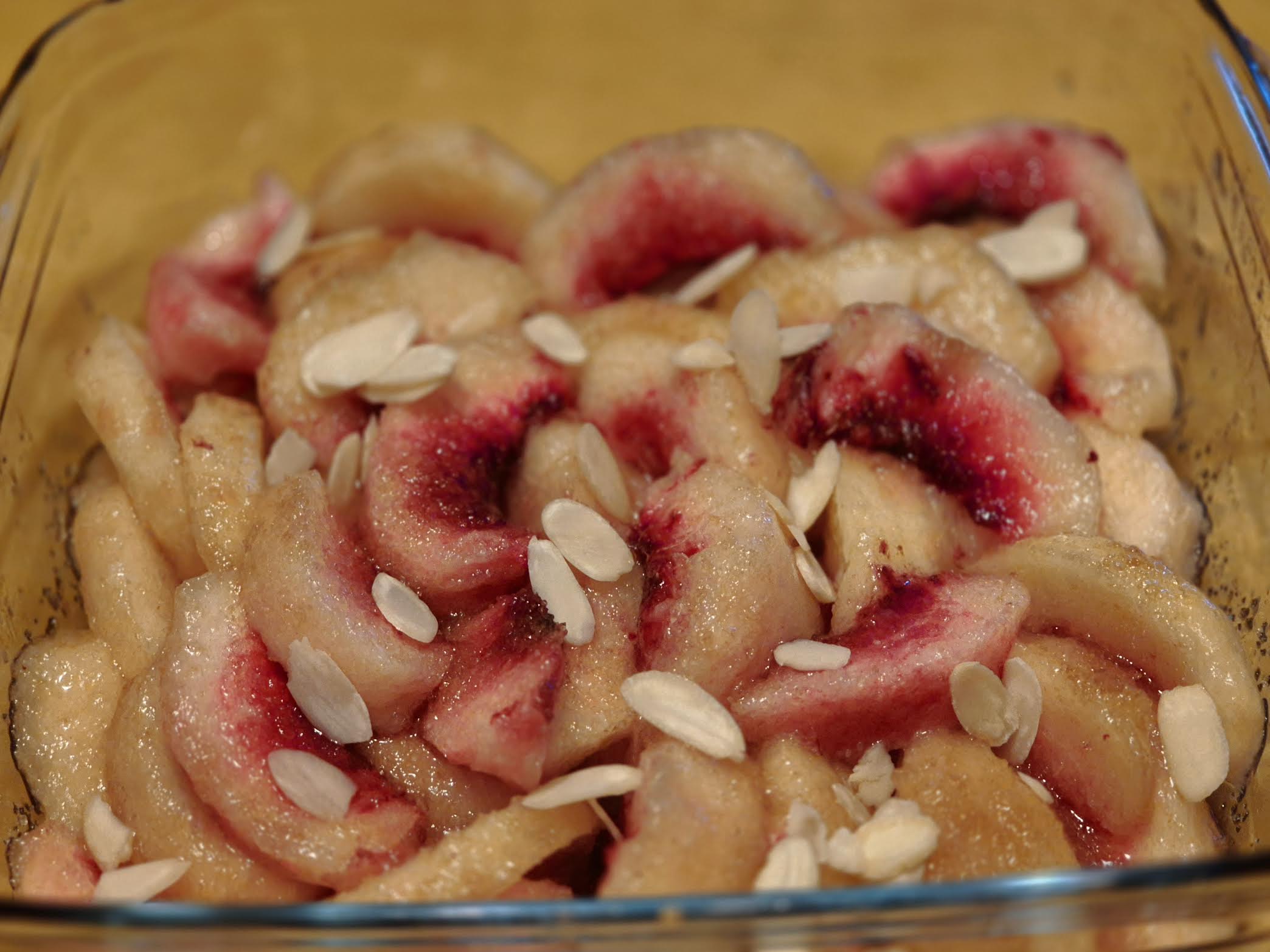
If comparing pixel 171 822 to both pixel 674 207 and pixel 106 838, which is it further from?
pixel 674 207

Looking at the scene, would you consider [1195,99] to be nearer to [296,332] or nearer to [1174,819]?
[1174,819]

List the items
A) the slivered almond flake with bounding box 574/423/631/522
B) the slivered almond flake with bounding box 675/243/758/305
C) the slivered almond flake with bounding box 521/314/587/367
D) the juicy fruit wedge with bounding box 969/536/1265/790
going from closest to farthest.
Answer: the juicy fruit wedge with bounding box 969/536/1265/790, the slivered almond flake with bounding box 574/423/631/522, the slivered almond flake with bounding box 521/314/587/367, the slivered almond flake with bounding box 675/243/758/305

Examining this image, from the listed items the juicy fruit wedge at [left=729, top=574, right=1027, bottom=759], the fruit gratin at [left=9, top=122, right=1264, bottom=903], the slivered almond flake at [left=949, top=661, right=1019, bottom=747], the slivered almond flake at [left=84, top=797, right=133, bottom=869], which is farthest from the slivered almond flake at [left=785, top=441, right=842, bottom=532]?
the slivered almond flake at [left=84, top=797, right=133, bottom=869]

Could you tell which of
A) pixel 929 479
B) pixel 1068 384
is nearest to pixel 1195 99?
pixel 1068 384

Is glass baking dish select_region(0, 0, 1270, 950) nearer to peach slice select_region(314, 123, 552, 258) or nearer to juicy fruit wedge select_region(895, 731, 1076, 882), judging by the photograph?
juicy fruit wedge select_region(895, 731, 1076, 882)

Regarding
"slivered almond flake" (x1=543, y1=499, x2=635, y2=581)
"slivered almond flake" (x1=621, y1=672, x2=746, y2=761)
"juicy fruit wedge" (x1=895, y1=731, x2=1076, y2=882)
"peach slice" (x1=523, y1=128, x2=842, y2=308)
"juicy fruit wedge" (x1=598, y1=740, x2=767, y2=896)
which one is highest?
"peach slice" (x1=523, y1=128, x2=842, y2=308)
